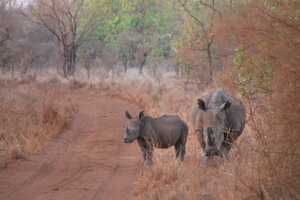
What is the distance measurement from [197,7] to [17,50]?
16710 millimetres

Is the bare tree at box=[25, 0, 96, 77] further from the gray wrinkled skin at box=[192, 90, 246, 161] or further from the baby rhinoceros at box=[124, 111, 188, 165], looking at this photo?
the gray wrinkled skin at box=[192, 90, 246, 161]

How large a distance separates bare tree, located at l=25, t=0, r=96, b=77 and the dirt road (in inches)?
713

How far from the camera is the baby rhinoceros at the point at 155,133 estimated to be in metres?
11.0

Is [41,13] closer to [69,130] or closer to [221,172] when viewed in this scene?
[69,130]

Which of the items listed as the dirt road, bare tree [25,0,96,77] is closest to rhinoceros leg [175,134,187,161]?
the dirt road

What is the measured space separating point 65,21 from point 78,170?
2492 centimetres

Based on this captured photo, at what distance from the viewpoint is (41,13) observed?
3469 centimetres

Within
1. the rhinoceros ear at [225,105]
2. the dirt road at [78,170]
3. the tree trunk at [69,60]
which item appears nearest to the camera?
the dirt road at [78,170]

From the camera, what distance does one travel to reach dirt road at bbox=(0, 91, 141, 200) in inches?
368

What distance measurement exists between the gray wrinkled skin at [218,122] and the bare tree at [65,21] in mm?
23374

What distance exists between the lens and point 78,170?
1099 cm

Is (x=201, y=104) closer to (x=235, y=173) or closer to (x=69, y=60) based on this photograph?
(x=235, y=173)

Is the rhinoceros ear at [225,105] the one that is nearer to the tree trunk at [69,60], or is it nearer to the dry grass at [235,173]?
the dry grass at [235,173]

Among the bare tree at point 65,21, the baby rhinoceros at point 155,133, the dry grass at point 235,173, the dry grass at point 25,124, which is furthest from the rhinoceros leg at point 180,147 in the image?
the bare tree at point 65,21
